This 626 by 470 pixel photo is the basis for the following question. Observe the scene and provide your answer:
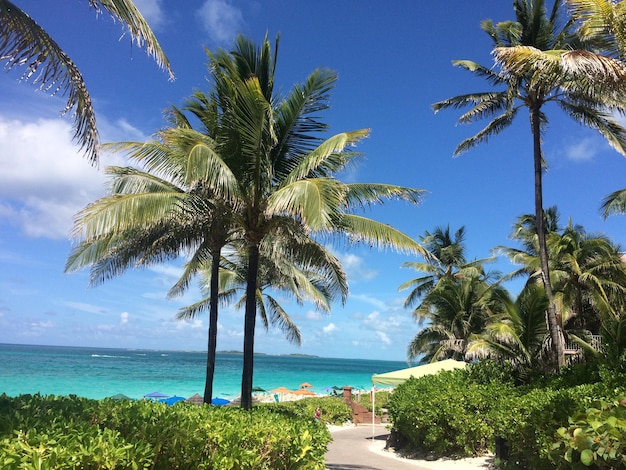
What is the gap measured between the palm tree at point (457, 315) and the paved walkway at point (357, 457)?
9.75 metres

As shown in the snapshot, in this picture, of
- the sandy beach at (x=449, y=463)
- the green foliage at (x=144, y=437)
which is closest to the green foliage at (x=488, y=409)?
the sandy beach at (x=449, y=463)

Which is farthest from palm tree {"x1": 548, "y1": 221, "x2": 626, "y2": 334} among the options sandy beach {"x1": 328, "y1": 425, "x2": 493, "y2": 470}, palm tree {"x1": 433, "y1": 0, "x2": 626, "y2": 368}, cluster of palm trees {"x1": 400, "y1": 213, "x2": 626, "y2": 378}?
sandy beach {"x1": 328, "y1": 425, "x2": 493, "y2": 470}

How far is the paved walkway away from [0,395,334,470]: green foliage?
4.83 meters

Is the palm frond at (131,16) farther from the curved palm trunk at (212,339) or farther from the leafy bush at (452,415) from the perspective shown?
the leafy bush at (452,415)

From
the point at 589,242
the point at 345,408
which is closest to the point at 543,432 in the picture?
the point at 345,408

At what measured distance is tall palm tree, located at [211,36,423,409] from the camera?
850 centimetres

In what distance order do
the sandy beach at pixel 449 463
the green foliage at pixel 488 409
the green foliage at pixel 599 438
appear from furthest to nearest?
the sandy beach at pixel 449 463 < the green foliage at pixel 488 409 < the green foliage at pixel 599 438

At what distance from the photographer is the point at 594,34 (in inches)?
358

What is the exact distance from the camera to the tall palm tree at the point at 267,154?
850 cm

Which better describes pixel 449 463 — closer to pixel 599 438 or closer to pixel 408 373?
pixel 408 373

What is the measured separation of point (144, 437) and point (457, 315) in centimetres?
2328

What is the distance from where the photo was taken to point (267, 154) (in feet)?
29.8

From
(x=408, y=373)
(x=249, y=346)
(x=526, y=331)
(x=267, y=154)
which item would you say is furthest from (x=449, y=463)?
(x=267, y=154)

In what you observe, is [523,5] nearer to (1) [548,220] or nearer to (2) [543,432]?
(2) [543,432]
